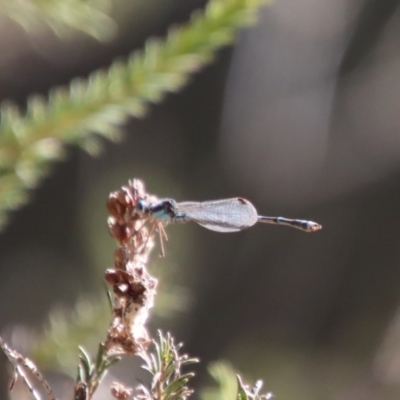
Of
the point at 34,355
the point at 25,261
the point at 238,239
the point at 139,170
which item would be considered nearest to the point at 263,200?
the point at 238,239

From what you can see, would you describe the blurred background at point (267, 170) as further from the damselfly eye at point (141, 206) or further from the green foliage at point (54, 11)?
the damselfly eye at point (141, 206)

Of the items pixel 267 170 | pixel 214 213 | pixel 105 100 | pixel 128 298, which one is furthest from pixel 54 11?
pixel 267 170

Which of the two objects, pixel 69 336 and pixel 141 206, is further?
pixel 69 336

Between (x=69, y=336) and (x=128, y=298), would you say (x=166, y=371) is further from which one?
(x=69, y=336)

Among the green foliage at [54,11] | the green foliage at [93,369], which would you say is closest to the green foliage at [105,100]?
the green foliage at [54,11]

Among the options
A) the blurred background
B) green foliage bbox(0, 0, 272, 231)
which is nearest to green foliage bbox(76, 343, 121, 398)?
green foliage bbox(0, 0, 272, 231)

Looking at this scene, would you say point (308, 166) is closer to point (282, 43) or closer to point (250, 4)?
point (282, 43)

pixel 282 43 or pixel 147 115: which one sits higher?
pixel 282 43
